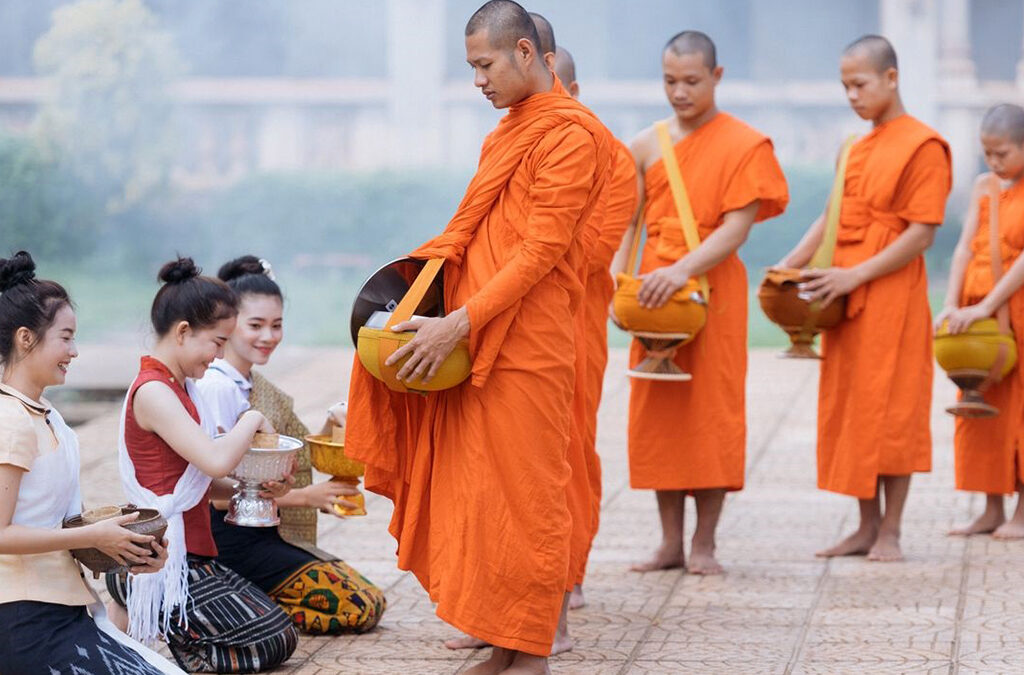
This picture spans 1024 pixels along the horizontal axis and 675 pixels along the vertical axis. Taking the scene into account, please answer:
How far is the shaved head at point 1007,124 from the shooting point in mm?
6191

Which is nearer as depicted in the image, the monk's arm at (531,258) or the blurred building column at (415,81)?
the monk's arm at (531,258)

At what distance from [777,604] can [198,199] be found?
448 inches

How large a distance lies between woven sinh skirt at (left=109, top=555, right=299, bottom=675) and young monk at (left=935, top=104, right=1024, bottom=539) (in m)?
2.99

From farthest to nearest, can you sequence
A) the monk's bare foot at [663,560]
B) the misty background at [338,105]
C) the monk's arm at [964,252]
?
1. the misty background at [338,105]
2. the monk's arm at [964,252]
3. the monk's bare foot at [663,560]

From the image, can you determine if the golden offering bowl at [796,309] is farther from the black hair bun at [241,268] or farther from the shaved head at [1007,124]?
the black hair bun at [241,268]

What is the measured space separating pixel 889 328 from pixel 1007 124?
102 centimetres

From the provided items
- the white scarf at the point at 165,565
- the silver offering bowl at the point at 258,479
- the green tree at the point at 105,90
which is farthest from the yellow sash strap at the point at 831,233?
the green tree at the point at 105,90

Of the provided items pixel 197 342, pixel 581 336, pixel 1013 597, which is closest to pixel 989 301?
pixel 1013 597

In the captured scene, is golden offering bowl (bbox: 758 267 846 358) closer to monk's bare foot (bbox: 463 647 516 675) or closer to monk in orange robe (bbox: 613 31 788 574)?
monk in orange robe (bbox: 613 31 788 574)

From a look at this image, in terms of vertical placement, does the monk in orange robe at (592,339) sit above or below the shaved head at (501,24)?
below

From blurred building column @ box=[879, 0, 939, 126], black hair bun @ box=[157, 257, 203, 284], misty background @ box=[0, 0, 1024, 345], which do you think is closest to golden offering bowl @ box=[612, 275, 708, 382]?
black hair bun @ box=[157, 257, 203, 284]

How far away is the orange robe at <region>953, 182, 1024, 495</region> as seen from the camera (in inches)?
246

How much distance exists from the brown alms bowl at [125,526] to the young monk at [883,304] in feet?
9.37

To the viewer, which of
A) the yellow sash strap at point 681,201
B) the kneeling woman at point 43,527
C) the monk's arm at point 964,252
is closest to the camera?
the kneeling woman at point 43,527
